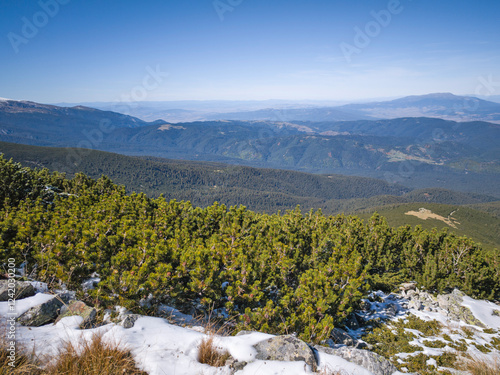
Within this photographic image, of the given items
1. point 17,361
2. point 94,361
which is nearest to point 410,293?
point 94,361

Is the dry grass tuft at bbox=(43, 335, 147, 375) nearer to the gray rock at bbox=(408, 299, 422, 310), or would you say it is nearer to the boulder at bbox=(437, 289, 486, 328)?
the gray rock at bbox=(408, 299, 422, 310)

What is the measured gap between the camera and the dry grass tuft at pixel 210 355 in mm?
6176

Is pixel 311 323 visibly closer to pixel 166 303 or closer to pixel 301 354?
pixel 301 354

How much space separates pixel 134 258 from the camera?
999 centimetres

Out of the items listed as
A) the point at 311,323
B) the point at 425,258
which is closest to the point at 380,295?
the point at 425,258

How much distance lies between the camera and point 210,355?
629 cm

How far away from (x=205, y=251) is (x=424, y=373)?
11025 millimetres

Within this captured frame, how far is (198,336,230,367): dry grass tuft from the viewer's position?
618cm

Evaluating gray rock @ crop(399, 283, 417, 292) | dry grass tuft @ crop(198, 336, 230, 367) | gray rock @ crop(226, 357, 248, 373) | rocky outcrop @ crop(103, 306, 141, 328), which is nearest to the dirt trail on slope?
gray rock @ crop(399, 283, 417, 292)

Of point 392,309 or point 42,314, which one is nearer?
point 42,314

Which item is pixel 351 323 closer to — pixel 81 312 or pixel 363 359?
pixel 363 359

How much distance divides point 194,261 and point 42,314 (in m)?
5.28

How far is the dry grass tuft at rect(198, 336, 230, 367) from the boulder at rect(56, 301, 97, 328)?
129 inches

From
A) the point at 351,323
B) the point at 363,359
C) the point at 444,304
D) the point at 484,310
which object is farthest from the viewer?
the point at 444,304
